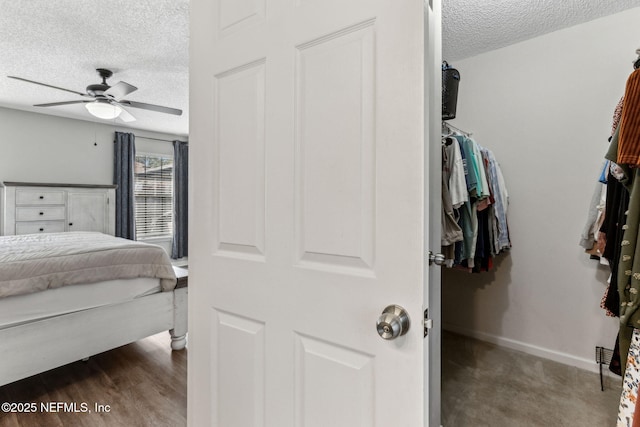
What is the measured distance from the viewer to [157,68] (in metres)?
2.89

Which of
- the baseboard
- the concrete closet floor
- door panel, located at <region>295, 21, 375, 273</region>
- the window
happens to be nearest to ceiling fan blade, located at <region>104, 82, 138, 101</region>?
door panel, located at <region>295, 21, 375, 273</region>

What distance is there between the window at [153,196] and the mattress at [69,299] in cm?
321

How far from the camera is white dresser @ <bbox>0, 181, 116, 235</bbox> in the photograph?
3723 mm

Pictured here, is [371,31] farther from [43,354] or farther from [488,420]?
[43,354]

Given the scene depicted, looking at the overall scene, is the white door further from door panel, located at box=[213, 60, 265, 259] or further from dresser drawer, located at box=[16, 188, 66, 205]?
dresser drawer, located at box=[16, 188, 66, 205]

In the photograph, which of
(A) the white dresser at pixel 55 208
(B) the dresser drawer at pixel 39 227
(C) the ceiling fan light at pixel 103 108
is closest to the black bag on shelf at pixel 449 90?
(C) the ceiling fan light at pixel 103 108

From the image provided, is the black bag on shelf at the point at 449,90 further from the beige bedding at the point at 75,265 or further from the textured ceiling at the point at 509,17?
the beige bedding at the point at 75,265

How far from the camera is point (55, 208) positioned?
3.98 metres

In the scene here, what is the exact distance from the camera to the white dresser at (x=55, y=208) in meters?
3.72

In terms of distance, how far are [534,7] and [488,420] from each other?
2499 millimetres

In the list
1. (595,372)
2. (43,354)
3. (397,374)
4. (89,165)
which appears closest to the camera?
(397,374)

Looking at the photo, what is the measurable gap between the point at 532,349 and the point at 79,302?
3251 mm

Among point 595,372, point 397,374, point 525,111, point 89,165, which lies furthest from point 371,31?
point 89,165

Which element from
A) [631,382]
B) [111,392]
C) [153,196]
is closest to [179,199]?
[153,196]
